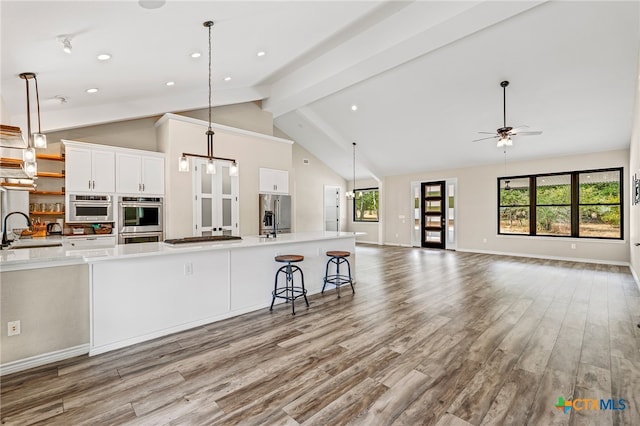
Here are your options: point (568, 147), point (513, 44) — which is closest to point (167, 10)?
point (513, 44)

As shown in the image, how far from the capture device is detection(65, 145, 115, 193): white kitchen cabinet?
4.47 metres

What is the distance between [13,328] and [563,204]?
1016cm

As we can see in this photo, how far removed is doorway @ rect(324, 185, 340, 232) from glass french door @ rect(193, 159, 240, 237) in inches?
215

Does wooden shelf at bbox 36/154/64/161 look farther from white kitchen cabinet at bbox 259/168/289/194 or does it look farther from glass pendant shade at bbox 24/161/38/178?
white kitchen cabinet at bbox 259/168/289/194

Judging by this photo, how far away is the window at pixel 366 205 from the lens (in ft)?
37.8

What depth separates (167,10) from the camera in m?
2.70

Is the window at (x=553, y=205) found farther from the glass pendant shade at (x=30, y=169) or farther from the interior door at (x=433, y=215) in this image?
the glass pendant shade at (x=30, y=169)

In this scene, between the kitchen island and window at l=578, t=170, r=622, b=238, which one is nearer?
the kitchen island

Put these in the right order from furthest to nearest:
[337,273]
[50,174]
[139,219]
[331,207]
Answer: [331,207], [139,219], [337,273], [50,174]

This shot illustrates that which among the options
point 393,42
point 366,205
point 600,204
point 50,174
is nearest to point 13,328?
point 50,174

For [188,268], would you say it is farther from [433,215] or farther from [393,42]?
[433,215]

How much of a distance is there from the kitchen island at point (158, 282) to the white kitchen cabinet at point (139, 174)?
2089 millimetres

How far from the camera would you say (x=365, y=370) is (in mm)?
2383

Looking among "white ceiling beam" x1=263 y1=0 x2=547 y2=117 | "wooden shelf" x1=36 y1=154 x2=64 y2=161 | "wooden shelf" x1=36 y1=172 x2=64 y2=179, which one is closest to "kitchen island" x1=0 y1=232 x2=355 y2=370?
"wooden shelf" x1=36 y1=172 x2=64 y2=179
